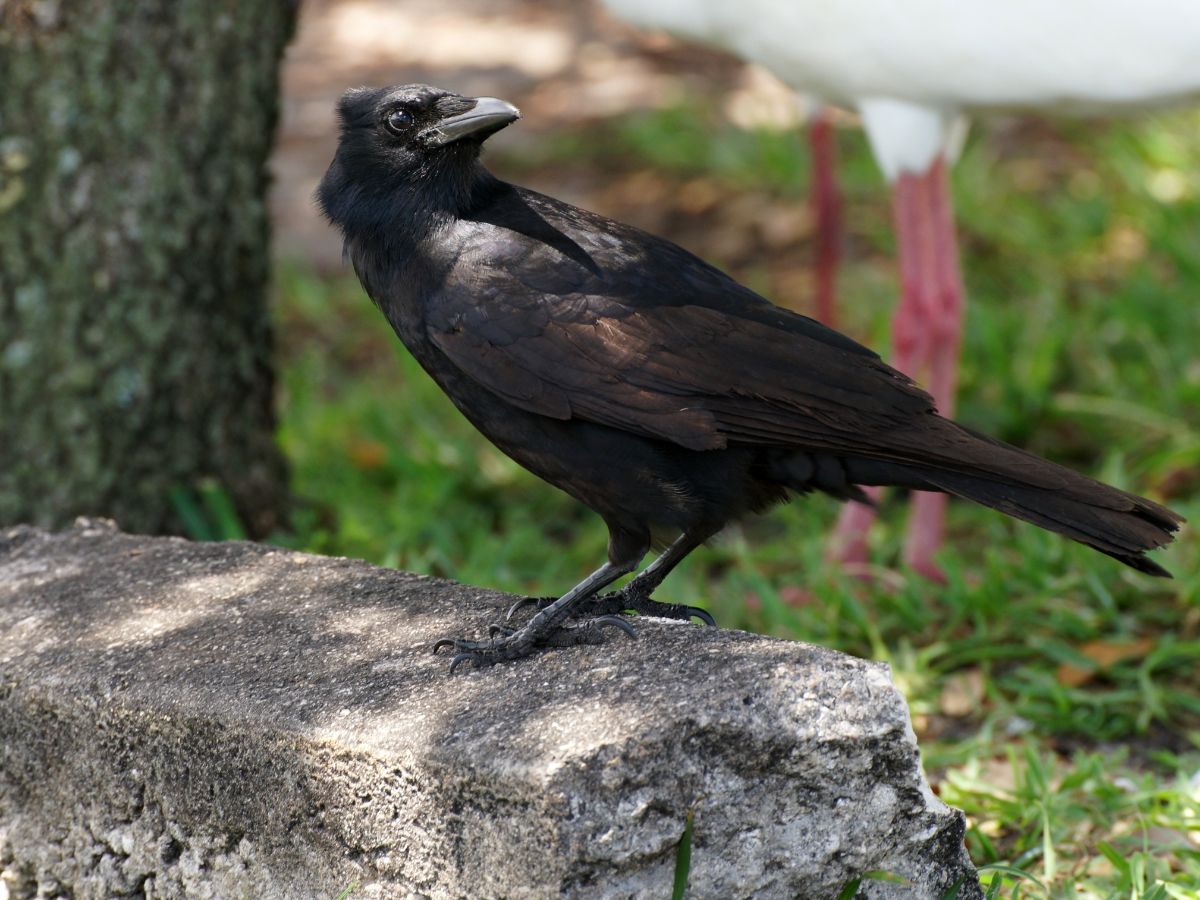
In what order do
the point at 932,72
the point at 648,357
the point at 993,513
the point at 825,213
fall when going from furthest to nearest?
1. the point at 825,213
2. the point at 993,513
3. the point at 932,72
4. the point at 648,357

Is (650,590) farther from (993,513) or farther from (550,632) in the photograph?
(993,513)

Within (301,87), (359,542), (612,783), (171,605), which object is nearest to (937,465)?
(612,783)

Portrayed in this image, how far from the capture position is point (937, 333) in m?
4.20

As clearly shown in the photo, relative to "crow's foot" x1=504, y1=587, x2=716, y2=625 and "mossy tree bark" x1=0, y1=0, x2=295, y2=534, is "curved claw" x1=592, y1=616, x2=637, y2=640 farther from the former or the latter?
"mossy tree bark" x1=0, y1=0, x2=295, y2=534

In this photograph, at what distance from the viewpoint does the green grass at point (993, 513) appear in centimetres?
314

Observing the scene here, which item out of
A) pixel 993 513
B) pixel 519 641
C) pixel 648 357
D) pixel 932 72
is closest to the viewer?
pixel 519 641

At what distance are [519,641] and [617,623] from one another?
174 millimetres

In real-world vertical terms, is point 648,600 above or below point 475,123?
below

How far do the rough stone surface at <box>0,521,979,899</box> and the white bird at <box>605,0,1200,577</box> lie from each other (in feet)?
6.16

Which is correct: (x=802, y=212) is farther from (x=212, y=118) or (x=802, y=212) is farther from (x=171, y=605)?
(x=171, y=605)

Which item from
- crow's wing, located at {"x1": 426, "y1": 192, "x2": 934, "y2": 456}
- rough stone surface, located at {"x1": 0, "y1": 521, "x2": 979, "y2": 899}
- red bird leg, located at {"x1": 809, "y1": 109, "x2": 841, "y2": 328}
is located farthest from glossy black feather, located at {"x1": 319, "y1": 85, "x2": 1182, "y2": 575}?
red bird leg, located at {"x1": 809, "y1": 109, "x2": 841, "y2": 328}

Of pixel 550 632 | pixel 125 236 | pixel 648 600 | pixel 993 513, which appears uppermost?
pixel 125 236

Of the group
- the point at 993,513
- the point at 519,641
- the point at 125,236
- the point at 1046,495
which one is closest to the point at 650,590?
the point at 519,641

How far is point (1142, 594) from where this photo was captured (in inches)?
152
